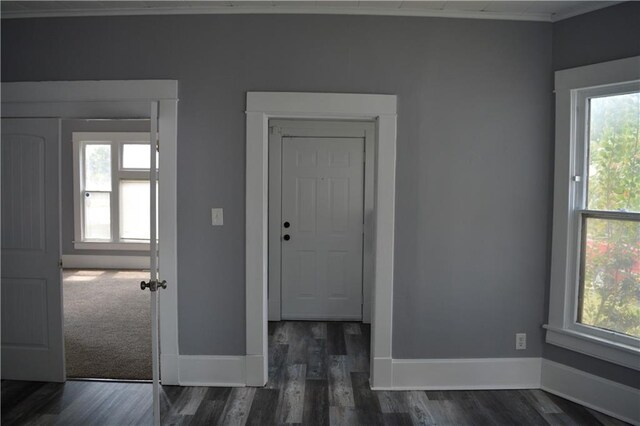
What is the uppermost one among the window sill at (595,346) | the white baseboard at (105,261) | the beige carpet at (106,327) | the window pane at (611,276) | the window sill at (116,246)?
the window pane at (611,276)

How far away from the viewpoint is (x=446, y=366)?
3.04m

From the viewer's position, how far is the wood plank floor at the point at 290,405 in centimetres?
Answer: 264

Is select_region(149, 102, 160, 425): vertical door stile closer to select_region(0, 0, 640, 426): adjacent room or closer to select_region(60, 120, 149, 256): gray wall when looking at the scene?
select_region(0, 0, 640, 426): adjacent room

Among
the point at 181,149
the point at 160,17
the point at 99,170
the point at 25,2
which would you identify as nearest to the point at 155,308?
the point at 181,149

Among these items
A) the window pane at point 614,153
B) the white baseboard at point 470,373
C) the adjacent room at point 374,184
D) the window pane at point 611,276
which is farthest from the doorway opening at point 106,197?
the window pane at point 614,153

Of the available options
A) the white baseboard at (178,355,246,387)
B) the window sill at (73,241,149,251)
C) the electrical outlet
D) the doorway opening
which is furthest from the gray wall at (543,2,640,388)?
the window sill at (73,241,149,251)

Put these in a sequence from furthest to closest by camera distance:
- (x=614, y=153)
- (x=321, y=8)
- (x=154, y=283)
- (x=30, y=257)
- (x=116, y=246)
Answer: (x=116, y=246), (x=30, y=257), (x=321, y=8), (x=614, y=153), (x=154, y=283)

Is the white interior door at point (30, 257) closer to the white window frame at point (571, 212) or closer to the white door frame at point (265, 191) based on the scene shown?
the white door frame at point (265, 191)

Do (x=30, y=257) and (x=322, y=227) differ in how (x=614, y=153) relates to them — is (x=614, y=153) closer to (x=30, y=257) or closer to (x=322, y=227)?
(x=322, y=227)

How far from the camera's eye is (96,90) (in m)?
2.96

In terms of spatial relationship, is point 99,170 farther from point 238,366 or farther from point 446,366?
point 446,366

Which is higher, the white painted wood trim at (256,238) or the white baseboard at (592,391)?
the white painted wood trim at (256,238)

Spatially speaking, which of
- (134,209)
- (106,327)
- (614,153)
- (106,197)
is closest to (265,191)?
(614,153)

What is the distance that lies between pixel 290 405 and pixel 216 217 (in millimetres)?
1336
